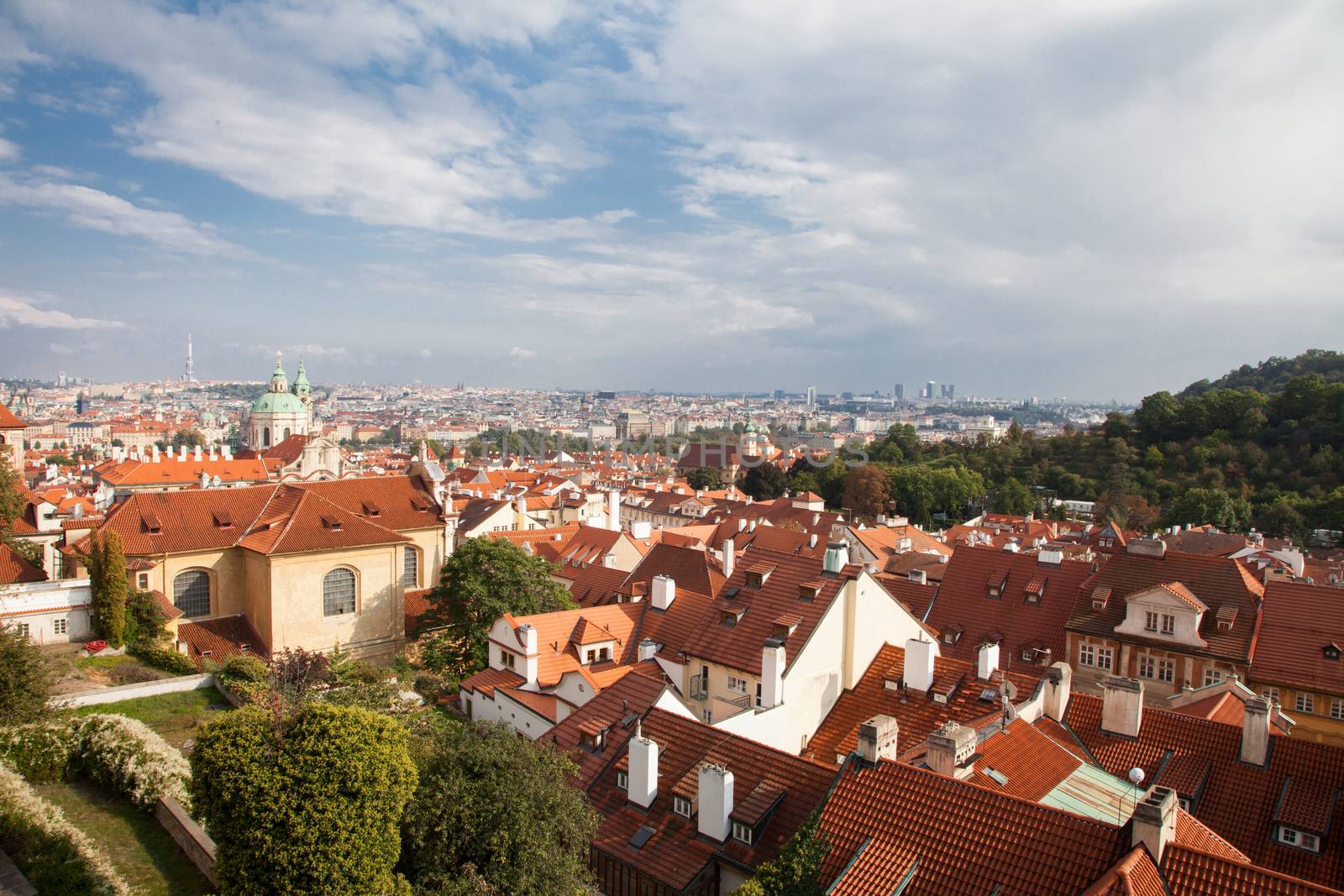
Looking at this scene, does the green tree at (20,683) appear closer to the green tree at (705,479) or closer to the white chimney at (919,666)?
the white chimney at (919,666)

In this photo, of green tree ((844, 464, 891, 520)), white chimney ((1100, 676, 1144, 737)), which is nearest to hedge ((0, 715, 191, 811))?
white chimney ((1100, 676, 1144, 737))

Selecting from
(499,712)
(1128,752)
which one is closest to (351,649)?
(499,712)

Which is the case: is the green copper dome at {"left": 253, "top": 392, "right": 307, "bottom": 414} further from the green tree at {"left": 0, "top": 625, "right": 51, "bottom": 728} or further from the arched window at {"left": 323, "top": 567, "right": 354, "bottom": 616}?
the green tree at {"left": 0, "top": 625, "right": 51, "bottom": 728}

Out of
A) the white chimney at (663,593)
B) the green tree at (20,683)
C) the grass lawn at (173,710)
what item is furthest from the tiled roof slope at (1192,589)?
the green tree at (20,683)

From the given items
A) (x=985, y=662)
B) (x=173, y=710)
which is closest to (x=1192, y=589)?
(x=985, y=662)

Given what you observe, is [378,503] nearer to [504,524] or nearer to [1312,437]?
[504,524]

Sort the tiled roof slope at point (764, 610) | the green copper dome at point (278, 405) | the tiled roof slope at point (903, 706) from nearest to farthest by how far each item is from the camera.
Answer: the tiled roof slope at point (903, 706) → the tiled roof slope at point (764, 610) → the green copper dome at point (278, 405)
